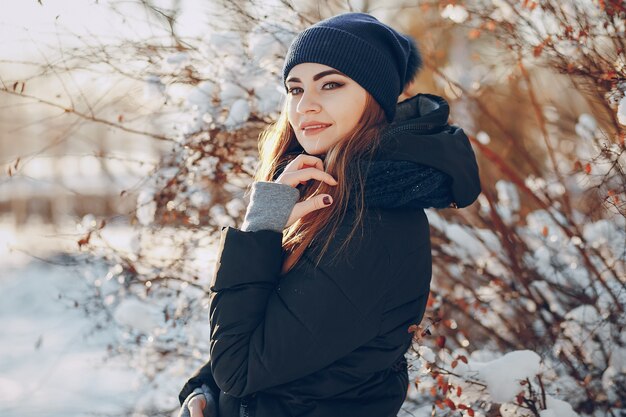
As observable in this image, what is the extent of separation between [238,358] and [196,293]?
2.07 metres

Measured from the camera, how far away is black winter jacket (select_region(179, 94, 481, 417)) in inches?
70.2

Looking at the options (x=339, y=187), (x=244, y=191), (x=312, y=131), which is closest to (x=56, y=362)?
(x=244, y=191)

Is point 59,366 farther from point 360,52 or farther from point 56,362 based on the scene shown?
point 360,52

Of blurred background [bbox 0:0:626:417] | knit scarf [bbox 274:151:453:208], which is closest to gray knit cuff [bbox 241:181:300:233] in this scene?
knit scarf [bbox 274:151:453:208]

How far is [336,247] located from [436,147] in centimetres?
41

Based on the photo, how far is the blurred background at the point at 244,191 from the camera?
124 inches

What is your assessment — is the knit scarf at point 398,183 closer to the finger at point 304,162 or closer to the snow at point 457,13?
the finger at point 304,162

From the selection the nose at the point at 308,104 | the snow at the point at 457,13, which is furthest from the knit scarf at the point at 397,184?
the snow at the point at 457,13

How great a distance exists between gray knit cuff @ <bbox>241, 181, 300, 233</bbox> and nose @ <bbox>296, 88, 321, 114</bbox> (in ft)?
0.86

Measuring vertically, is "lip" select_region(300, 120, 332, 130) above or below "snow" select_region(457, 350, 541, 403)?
above

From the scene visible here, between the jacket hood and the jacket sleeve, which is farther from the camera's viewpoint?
the jacket hood

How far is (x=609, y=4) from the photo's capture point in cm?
292

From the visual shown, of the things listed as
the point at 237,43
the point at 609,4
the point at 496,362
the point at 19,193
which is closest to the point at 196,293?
the point at 237,43

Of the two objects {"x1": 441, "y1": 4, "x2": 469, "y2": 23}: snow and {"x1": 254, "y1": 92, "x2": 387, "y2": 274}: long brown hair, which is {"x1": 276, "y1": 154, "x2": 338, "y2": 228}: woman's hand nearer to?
{"x1": 254, "y1": 92, "x2": 387, "y2": 274}: long brown hair
